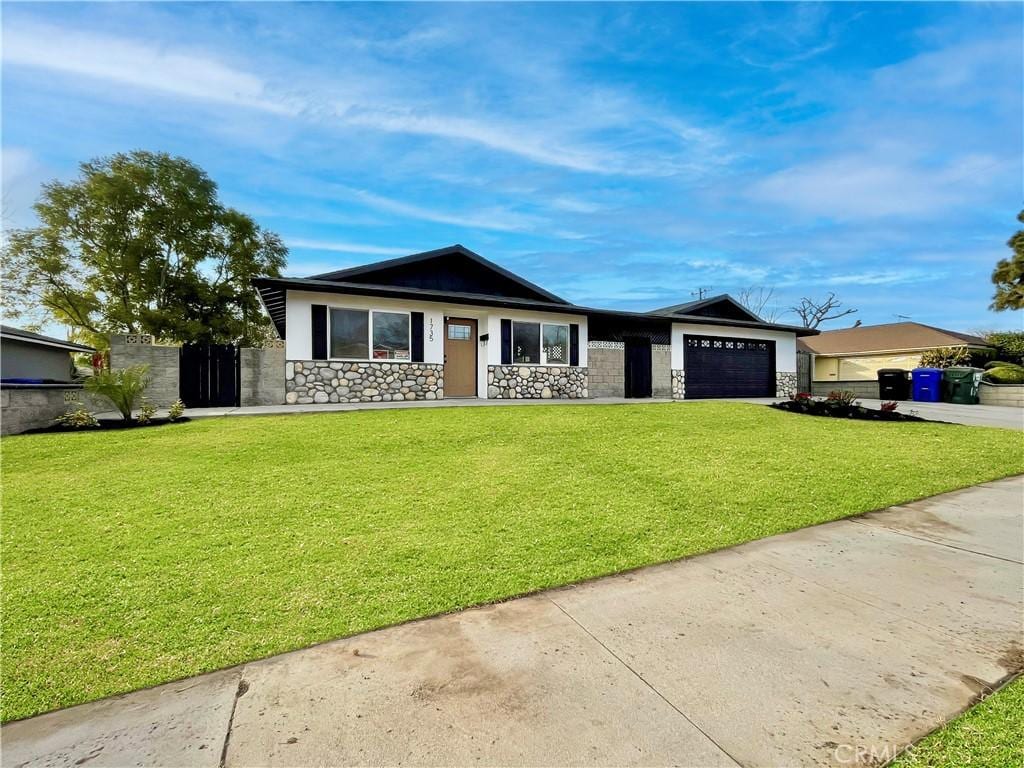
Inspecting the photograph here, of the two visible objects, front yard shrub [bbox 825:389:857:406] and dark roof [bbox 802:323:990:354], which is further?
dark roof [bbox 802:323:990:354]

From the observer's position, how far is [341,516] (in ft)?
12.3

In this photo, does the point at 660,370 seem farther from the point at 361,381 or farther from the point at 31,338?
the point at 31,338

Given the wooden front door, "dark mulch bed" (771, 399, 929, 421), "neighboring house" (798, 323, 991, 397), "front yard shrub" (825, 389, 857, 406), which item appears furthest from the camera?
"neighboring house" (798, 323, 991, 397)

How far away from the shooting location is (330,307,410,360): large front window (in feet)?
38.6

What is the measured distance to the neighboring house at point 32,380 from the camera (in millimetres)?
7260

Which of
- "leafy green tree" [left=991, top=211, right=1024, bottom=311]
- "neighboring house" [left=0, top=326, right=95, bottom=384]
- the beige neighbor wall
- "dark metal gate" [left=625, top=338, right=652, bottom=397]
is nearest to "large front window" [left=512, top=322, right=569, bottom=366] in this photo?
"dark metal gate" [left=625, top=338, right=652, bottom=397]

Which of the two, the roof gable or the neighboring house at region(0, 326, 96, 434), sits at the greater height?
the roof gable

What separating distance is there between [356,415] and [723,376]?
1420 cm

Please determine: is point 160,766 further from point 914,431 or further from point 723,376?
point 723,376

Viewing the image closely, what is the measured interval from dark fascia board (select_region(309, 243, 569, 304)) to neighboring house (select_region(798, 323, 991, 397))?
1417cm

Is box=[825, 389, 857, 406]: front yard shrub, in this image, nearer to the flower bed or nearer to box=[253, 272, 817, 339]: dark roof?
the flower bed

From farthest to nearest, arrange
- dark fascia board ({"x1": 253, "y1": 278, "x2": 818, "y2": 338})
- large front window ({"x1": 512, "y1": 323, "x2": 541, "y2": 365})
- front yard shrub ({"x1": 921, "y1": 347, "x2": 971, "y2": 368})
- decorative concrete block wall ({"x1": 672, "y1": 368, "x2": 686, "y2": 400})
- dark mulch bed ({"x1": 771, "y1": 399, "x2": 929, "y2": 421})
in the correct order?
front yard shrub ({"x1": 921, "y1": 347, "x2": 971, "y2": 368}) < decorative concrete block wall ({"x1": 672, "y1": 368, "x2": 686, "y2": 400}) < large front window ({"x1": 512, "y1": 323, "x2": 541, "y2": 365}) < dark fascia board ({"x1": 253, "y1": 278, "x2": 818, "y2": 338}) < dark mulch bed ({"x1": 771, "y1": 399, "x2": 929, "y2": 421})

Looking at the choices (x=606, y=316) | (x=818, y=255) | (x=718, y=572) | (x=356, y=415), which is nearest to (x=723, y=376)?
(x=606, y=316)

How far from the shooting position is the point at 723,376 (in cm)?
1727
